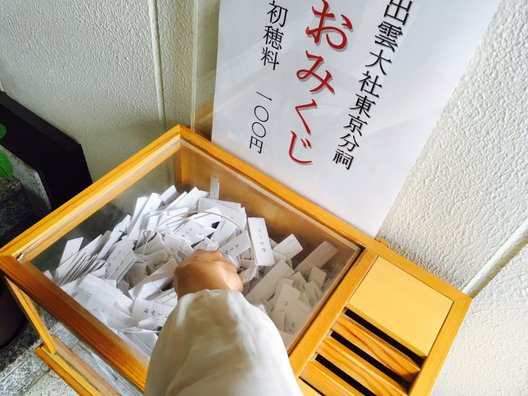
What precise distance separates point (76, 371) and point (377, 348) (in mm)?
729

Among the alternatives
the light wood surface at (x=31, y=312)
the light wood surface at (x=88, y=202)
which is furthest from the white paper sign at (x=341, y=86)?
the light wood surface at (x=31, y=312)

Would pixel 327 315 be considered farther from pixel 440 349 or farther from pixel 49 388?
pixel 49 388

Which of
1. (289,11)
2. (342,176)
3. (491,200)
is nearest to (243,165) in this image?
(342,176)

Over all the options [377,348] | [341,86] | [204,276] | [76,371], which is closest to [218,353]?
[204,276]

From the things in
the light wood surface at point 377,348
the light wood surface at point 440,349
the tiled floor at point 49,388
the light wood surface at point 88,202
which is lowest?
the tiled floor at point 49,388

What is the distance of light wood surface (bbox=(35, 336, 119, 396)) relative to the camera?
941 millimetres

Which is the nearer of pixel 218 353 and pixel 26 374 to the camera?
pixel 218 353

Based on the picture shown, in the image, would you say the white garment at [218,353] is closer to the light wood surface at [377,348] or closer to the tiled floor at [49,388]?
the light wood surface at [377,348]

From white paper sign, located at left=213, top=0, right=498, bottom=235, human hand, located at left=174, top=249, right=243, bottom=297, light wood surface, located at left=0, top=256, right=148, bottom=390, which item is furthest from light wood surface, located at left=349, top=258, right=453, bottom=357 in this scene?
light wood surface, located at left=0, top=256, right=148, bottom=390

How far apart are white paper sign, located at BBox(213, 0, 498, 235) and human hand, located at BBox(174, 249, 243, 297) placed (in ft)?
0.88

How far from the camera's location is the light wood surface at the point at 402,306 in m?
0.78

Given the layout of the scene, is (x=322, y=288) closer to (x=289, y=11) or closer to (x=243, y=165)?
(x=243, y=165)

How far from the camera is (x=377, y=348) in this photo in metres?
0.79

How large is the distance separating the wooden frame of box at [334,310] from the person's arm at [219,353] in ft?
0.70
